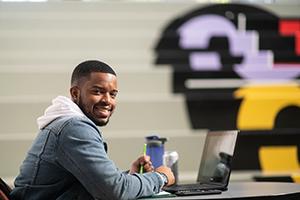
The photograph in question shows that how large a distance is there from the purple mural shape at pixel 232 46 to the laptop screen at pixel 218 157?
5.79ft

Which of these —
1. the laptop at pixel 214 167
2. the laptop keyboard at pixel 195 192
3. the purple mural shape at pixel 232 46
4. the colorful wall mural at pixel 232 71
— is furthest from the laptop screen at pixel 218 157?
the purple mural shape at pixel 232 46

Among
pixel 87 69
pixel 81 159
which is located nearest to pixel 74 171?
pixel 81 159

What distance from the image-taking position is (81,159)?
1744 millimetres

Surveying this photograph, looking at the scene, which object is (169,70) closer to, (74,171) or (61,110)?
(61,110)

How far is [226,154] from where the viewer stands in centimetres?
221

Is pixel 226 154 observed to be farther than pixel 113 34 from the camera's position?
No

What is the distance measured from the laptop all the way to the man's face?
376 mm

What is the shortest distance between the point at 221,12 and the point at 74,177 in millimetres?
2643

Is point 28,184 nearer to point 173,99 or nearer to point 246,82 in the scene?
point 173,99

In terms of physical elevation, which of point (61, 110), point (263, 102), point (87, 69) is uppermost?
point (87, 69)

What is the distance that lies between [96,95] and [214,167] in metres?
0.65

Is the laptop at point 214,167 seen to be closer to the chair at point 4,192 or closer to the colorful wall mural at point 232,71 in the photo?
the chair at point 4,192

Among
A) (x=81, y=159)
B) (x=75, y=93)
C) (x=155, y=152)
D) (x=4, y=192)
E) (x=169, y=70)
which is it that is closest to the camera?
(x=81, y=159)

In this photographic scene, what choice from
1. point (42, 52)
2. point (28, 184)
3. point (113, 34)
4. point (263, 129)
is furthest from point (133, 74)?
point (28, 184)
